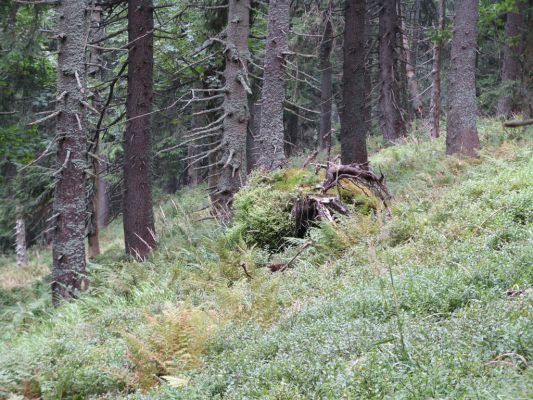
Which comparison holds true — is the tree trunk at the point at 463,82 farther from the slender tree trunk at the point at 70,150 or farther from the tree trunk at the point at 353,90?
the slender tree trunk at the point at 70,150

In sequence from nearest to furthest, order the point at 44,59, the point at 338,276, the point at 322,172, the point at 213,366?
the point at 213,366, the point at 338,276, the point at 322,172, the point at 44,59

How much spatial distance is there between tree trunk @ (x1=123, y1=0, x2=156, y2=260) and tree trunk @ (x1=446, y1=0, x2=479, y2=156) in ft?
21.8

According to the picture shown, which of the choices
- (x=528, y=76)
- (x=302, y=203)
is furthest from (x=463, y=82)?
(x=302, y=203)

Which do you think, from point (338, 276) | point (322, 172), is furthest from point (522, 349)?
point (322, 172)

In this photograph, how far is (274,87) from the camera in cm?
1250

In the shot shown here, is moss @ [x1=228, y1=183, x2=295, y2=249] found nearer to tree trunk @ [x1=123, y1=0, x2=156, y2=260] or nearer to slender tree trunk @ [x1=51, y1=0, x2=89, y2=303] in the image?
slender tree trunk @ [x1=51, y1=0, x2=89, y2=303]

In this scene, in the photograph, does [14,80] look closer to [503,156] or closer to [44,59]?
[44,59]

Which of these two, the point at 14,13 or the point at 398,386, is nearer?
the point at 398,386

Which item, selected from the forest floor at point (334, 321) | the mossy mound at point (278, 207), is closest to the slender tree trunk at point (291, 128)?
the mossy mound at point (278, 207)

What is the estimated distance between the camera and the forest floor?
328 cm

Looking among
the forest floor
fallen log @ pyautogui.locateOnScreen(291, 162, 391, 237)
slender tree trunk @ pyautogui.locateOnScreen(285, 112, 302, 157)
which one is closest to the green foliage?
fallen log @ pyautogui.locateOnScreen(291, 162, 391, 237)

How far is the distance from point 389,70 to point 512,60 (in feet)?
13.9

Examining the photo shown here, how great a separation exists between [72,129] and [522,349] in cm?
781

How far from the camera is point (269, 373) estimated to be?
3.71 metres
